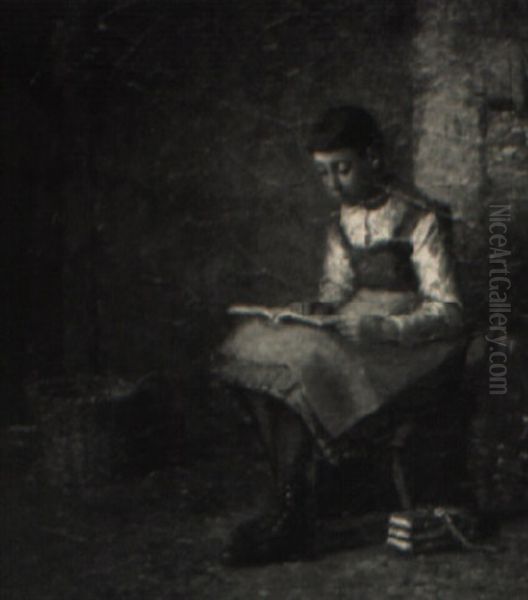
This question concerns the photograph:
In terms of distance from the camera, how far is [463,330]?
3396 mm

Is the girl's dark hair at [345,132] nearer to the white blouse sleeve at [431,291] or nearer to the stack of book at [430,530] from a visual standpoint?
the white blouse sleeve at [431,291]

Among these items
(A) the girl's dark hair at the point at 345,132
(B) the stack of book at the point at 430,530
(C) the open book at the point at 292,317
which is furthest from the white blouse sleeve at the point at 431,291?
(B) the stack of book at the point at 430,530

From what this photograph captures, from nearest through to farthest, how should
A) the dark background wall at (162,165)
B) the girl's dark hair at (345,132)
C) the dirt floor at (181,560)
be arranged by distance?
the dirt floor at (181,560)
the girl's dark hair at (345,132)
the dark background wall at (162,165)

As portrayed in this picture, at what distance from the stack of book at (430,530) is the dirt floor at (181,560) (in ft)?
0.13

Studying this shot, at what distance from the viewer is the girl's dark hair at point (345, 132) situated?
11.3ft

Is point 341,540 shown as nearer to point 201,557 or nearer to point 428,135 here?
point 201,557

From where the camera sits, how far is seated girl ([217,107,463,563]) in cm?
320

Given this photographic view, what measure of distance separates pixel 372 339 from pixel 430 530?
0.68m

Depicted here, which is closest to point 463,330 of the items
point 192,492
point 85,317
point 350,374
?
point 350,374

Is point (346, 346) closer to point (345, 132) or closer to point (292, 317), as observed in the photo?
point (292, 317)

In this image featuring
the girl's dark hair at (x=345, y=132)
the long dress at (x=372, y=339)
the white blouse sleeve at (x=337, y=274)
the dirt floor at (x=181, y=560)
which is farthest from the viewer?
the white blouse sleeve at (x=337, y=274)

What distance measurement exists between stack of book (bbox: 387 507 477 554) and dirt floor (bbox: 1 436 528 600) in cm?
4

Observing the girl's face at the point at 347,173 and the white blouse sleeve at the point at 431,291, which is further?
the girl's face at the point at 347,173

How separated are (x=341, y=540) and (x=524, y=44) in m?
2.02
